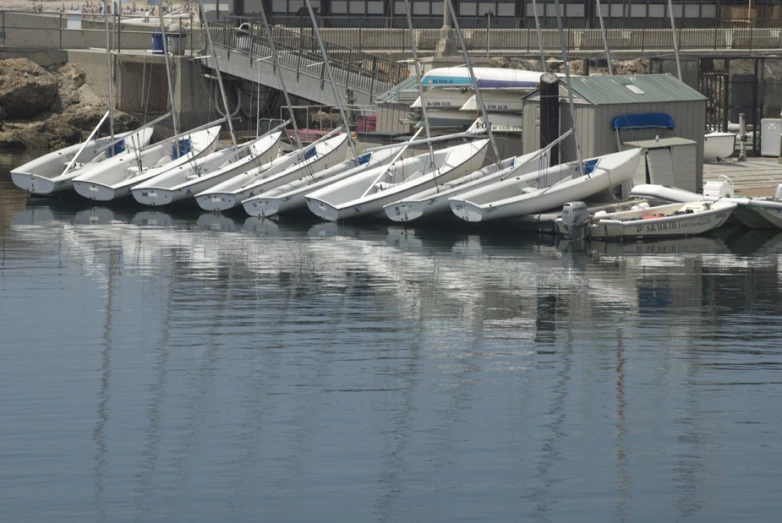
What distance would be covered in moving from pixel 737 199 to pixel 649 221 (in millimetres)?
2626

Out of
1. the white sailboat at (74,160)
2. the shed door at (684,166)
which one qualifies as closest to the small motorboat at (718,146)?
the shed door at (684,166)

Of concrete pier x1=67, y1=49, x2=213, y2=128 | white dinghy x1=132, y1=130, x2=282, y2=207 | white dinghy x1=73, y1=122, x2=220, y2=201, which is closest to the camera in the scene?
white dinghy x1=132, y1=130, x2=282, y2=207

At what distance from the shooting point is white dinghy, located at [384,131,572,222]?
35.6 meters

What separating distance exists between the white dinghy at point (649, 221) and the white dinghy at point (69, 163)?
16.2 metres

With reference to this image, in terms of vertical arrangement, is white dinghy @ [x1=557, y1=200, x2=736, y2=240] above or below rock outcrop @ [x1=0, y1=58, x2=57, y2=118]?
below

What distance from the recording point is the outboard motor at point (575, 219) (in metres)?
33.4

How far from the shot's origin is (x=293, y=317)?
24.8 metres

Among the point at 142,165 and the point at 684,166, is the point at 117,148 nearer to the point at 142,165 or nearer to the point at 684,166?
the point at 142,165

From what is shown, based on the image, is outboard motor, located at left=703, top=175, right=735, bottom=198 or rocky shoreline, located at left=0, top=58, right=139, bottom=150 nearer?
outboard motor, located at left=703, top=175, right=735, bottom=198

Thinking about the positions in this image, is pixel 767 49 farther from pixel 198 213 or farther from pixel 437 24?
pixel 198 213

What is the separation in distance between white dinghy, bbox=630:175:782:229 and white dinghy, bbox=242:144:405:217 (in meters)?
7.40

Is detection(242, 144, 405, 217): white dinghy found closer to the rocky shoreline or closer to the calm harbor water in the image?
the calm harbor water

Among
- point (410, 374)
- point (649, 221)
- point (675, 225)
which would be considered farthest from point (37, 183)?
point (410, 374)

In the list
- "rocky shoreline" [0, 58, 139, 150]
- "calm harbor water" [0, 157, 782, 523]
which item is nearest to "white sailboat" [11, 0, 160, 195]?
"calm harbor water" [0, 157, 782, 523]
